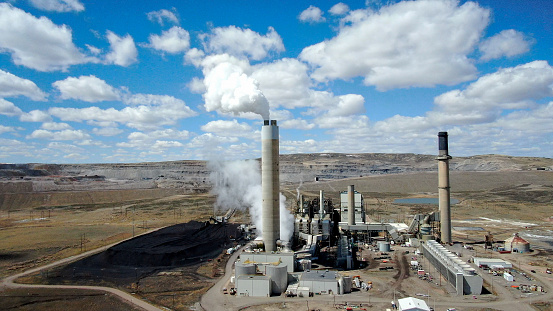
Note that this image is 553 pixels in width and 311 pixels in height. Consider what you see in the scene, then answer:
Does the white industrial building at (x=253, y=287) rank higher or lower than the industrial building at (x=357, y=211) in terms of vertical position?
lower

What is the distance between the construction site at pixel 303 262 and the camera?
41.6 m

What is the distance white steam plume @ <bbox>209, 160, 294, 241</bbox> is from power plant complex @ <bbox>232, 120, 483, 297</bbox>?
371 inches

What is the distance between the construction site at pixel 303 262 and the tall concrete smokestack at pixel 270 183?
0.14 m

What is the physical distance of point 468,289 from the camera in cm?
4259

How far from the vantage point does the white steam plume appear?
296 ft

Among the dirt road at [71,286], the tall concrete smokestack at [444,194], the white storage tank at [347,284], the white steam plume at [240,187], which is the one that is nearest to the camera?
the dirt road at [71,286]

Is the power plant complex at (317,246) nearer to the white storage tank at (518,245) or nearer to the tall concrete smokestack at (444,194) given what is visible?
the tall concrete smokestack at (444,194)

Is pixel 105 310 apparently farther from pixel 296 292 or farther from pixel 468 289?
pixel 468 289

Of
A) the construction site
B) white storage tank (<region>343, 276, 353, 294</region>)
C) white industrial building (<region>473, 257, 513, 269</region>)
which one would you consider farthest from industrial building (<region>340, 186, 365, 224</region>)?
white storage tank (<region>343, 276, 353, 294</region>)

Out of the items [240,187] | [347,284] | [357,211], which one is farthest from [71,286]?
[240,187]

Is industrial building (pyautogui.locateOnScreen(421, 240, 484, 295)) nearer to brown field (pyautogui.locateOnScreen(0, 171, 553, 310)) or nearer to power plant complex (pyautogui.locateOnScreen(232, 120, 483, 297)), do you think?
power plant complex (pyautogui.locateOnScreen(232, 120, 483, 297))

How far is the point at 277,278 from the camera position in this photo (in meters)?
44.8

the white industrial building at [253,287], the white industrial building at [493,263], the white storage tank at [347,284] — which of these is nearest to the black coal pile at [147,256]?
the white industrial building at [253,287]

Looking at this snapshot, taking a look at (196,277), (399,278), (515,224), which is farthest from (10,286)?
(515,224)
